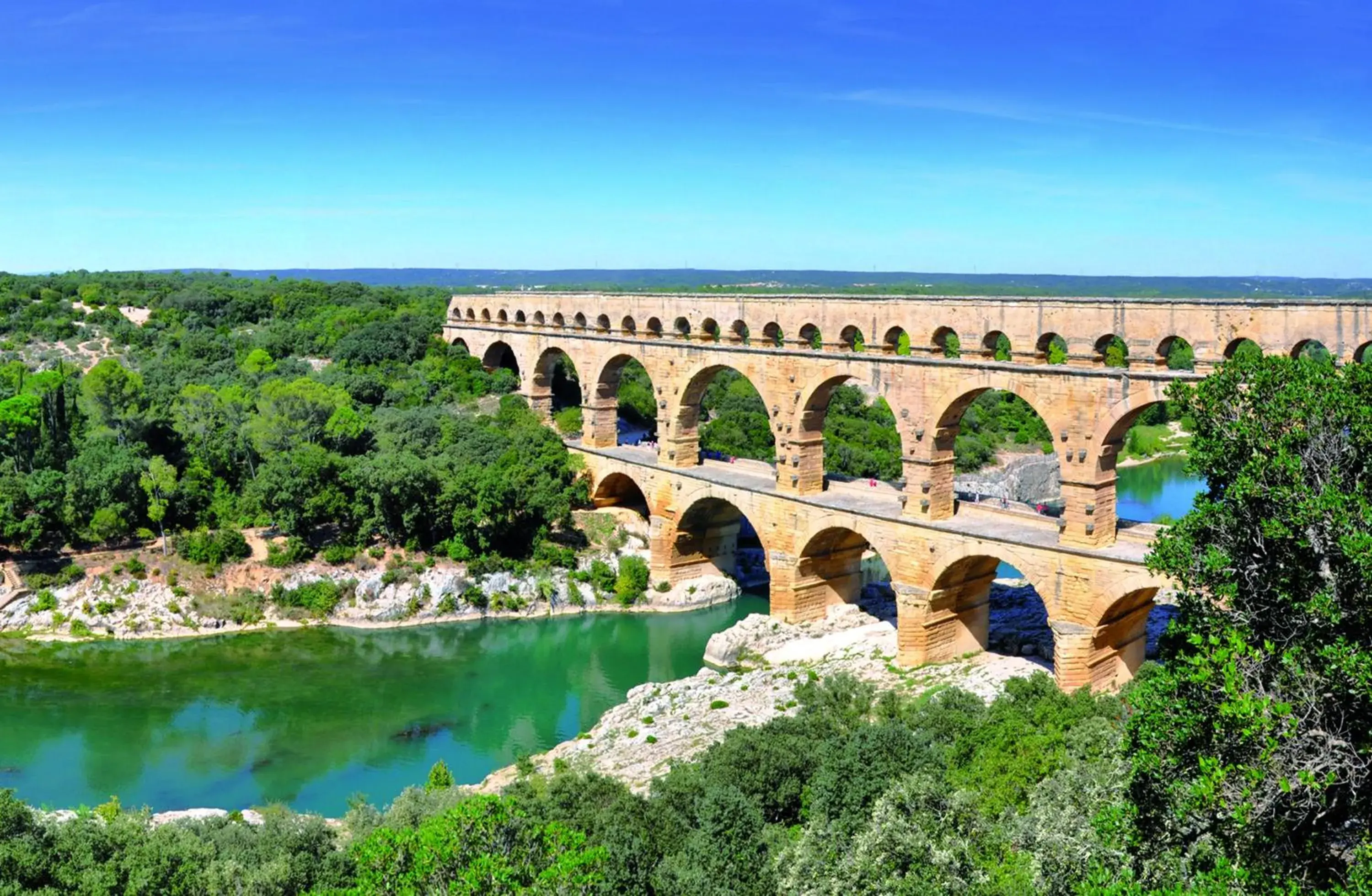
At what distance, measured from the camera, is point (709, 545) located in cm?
3200

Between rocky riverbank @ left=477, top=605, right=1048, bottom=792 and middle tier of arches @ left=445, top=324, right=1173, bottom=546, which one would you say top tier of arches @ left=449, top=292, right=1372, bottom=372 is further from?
rocky riverbank @ left=477, top=605, right=1048, bottom=792

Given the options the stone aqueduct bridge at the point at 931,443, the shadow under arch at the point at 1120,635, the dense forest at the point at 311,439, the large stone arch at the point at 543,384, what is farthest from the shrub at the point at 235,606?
the shadow under arch at the point at 1120,635

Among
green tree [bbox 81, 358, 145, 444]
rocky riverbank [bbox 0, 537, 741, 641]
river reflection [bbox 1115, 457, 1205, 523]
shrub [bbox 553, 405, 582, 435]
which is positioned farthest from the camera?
river reflection [bbox 1115, 457, 1205, 523]

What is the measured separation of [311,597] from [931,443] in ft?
54.4

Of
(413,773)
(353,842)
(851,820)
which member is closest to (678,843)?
(851,820)

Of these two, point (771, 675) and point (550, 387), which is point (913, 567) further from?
point (550, 387)

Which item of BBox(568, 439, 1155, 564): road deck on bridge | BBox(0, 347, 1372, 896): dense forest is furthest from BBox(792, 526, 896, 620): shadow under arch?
BBox(0, 347, 1372, 896): dense forest

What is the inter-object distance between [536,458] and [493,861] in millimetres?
23503

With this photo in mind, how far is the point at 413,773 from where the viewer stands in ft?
69.3

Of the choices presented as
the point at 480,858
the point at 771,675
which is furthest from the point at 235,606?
the point at 480,858

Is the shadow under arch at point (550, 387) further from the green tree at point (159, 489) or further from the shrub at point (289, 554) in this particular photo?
the green tree at point (159, 489)

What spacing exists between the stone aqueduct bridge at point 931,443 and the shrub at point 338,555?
777cm

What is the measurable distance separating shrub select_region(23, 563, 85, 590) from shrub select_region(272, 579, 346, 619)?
483 centimetres

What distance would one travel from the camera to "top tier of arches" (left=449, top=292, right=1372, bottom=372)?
62.1 feet
